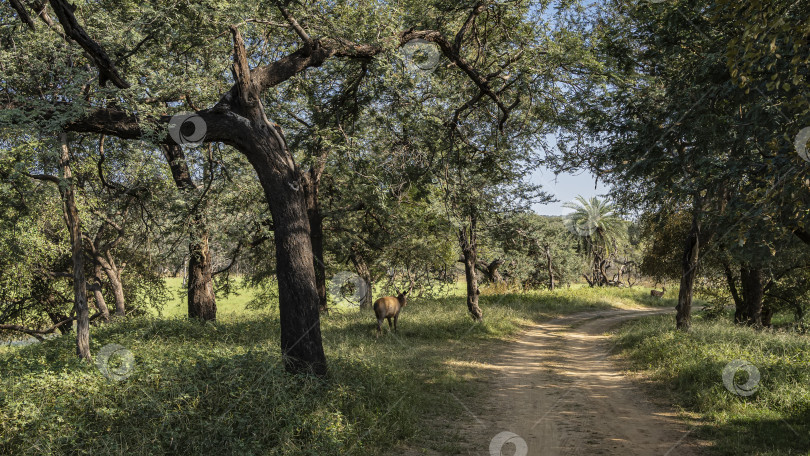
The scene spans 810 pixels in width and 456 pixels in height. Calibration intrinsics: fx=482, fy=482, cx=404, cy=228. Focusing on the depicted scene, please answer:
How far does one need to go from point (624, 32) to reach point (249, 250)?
1727 centimetres

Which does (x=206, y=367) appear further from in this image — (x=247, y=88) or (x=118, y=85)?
(x=118, y=85)

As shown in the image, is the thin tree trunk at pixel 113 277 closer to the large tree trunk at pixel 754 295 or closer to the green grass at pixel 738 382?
the green grass at pixel 738 382

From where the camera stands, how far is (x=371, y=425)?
22.5ft

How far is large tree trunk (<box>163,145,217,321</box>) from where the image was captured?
15.4 m

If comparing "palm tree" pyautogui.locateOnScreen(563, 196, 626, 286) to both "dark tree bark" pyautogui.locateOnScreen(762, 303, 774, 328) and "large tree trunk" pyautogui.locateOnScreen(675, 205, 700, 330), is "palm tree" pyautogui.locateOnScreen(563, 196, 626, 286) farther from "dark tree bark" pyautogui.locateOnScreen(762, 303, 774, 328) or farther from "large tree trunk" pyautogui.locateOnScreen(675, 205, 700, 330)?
"large tree trunk" pyautogui.locateOnScreen(675, 205, 700, 330)

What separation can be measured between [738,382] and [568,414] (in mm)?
3309

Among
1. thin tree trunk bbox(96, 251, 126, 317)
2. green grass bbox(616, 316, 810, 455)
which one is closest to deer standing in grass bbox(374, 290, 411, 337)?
green grass bbox(616, 316, 810, 455)

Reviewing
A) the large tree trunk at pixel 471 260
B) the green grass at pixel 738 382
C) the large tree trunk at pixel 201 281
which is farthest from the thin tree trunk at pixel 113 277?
the green grass at pixel 738 382

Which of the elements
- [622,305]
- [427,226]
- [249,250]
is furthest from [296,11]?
[622,305]

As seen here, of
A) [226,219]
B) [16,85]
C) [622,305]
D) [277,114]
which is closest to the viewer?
[16,85]

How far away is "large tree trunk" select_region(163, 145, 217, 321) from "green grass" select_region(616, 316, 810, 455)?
515 inches

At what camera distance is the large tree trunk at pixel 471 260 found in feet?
64.1

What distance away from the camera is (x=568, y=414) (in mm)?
8500

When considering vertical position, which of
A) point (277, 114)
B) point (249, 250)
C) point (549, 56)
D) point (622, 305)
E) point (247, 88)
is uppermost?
point (277, 114)
